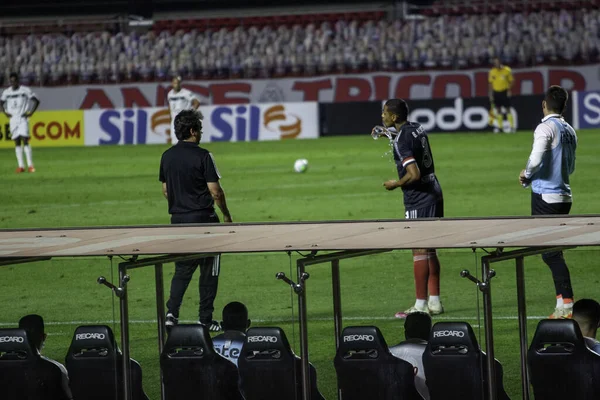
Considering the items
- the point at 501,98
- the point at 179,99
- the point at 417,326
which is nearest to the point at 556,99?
the point at 417,326

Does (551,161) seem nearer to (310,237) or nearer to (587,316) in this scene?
(587,316)

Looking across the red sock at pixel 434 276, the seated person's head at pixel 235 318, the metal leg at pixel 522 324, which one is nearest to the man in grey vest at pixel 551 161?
the red sock at pixel 434 276

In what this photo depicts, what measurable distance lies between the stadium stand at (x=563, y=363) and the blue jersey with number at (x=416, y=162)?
14.8ft

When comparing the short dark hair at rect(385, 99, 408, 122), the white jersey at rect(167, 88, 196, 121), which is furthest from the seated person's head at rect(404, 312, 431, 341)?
the white jersey at rect(167, 88, 196, 121)

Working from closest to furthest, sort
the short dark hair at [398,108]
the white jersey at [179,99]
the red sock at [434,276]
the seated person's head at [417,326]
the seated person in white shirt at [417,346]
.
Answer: the seated person in white shirt at [417,346], the seated person's head at [417,326], the short dark hair at [398,108], the red sock at [434,276], the white jersey at [179,99]

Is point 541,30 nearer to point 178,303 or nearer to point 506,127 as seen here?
point 506,127

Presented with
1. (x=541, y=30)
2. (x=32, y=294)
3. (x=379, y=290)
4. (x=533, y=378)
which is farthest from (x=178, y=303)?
(x=541, y=30)

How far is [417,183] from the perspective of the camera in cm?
1060

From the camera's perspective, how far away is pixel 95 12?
4850cm

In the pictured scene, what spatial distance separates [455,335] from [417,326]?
68cm

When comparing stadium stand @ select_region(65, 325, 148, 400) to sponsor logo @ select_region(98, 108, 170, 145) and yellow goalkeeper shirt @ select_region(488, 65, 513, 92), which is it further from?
sponsor logo @ select_region(98, 108, 170, 145)

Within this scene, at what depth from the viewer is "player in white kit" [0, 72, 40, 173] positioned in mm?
26156

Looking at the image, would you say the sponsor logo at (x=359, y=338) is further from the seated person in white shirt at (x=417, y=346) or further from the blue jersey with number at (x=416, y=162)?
the blue jersey with number at (x=416, y=162)

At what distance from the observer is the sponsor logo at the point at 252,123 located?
1348 inches
